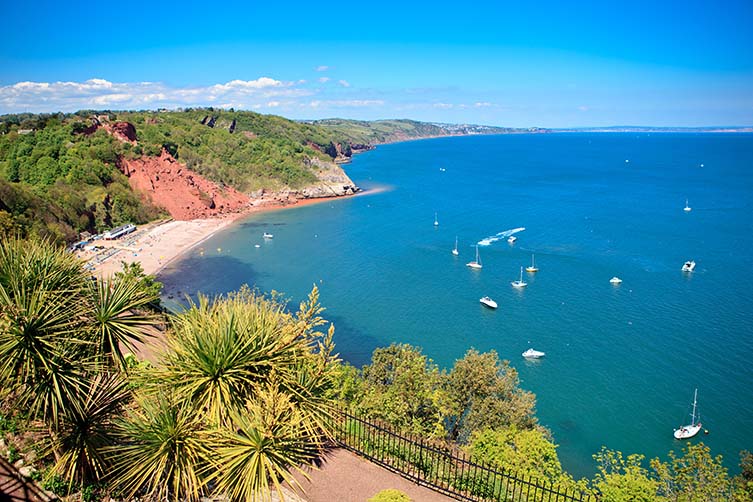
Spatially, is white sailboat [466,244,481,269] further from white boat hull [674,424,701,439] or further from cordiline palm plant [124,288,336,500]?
cordiline palm plant [124,288,336,500]

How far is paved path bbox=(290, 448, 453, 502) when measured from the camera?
11.2 metres

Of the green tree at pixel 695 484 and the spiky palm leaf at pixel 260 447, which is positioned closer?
the spiky palm leaf at pixel 260 447

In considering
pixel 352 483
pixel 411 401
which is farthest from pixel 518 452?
pixel 352 483

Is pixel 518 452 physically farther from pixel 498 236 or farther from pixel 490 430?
pixel 498 236

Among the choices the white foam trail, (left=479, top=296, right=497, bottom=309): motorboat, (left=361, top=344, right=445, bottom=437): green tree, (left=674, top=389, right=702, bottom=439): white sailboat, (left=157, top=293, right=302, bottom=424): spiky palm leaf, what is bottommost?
(left=674, top=389, right=702, bottom=439): white sailboat

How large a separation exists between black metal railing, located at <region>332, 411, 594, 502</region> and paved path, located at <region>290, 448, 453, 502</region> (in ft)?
0.71

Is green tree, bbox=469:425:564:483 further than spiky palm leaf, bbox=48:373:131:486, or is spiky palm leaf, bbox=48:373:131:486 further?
green tree, bbox=469:425:564:483

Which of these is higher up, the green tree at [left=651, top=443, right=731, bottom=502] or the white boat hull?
the green tree at [left=651, top=443, right=731, bottom=502]

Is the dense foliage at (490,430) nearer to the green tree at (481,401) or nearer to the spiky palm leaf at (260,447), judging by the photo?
the green tree at (481,401)

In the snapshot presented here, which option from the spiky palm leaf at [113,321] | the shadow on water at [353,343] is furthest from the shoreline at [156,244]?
the spiky palm leaf at [113,321]

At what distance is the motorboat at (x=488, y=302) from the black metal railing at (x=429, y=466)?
3239cm

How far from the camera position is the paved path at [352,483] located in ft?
36.9

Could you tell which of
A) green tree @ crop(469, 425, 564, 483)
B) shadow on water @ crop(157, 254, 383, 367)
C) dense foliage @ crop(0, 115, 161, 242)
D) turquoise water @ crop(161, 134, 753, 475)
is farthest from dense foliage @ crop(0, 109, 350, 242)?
green tree @ crop(469, 425, 564, 483)

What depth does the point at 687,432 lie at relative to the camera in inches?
1083
